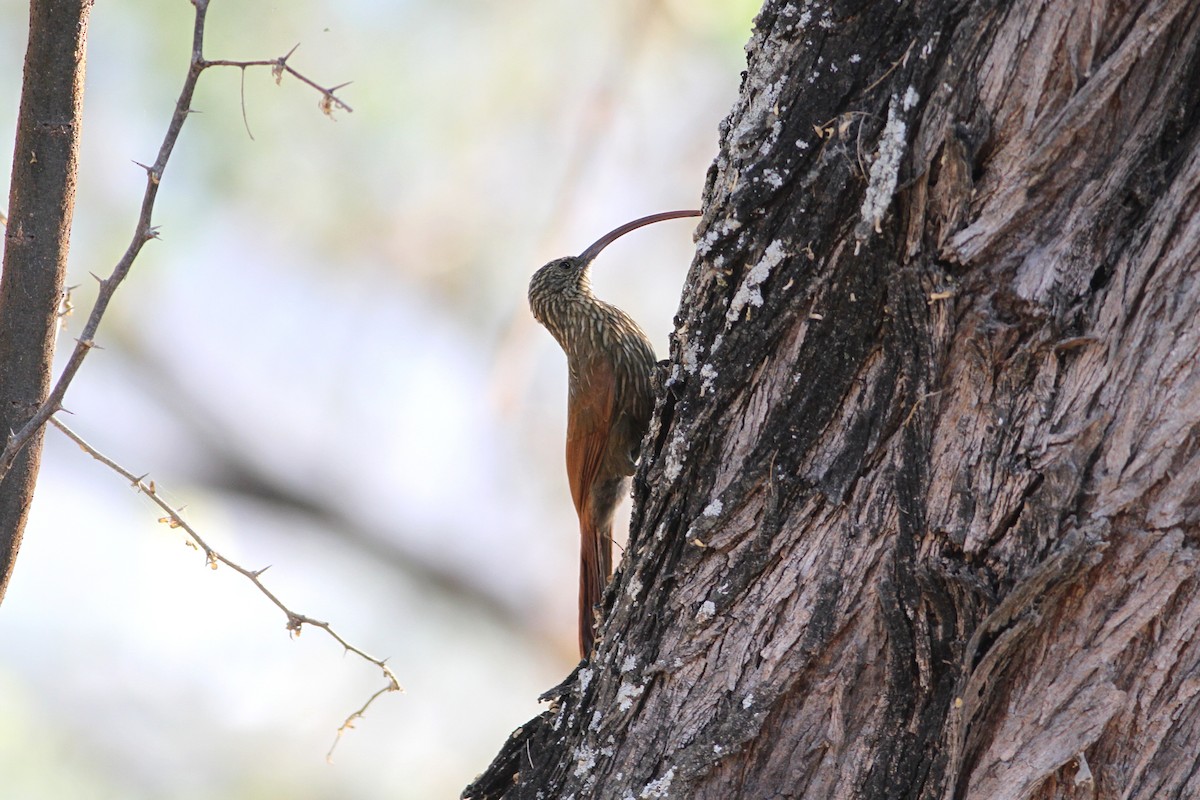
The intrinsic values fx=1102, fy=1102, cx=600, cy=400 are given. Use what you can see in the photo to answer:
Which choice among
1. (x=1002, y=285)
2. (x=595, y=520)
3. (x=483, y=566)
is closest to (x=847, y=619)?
(x=1002, y=285)

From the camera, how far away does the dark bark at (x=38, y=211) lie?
5.82ft

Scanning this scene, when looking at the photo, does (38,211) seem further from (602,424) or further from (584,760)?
(602,424)

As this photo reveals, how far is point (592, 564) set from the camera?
3236 mm

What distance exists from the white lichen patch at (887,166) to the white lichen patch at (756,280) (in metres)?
0.17

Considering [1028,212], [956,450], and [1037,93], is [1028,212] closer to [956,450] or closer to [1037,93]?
[1037,93]

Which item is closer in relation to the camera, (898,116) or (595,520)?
(898,116)

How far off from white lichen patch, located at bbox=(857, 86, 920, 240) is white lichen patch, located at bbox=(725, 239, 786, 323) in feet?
0.56

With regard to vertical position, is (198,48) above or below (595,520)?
below

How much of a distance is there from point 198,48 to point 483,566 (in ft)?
19.7

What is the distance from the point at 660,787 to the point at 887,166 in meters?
1.00

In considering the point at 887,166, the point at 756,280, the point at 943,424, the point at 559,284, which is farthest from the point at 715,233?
the point at 559,284

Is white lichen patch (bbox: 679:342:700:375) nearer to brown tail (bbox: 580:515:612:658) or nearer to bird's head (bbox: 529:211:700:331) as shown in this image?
brown tail (bbox: 580:515:612:658)

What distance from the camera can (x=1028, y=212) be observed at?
143cm

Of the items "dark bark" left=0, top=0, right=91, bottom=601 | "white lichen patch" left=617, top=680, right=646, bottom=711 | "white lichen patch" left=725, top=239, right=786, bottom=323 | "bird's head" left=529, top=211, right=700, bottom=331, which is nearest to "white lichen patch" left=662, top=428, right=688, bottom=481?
"white lichen patch" left=725, top=239, right=786, bottom=323
